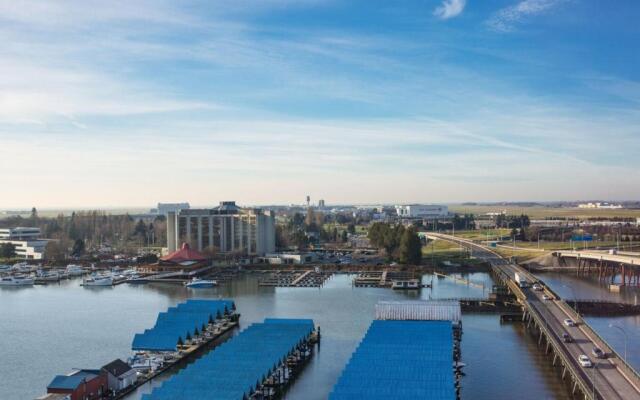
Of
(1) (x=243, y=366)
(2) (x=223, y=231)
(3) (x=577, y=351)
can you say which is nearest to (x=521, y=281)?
(3) (x=577, y=351)

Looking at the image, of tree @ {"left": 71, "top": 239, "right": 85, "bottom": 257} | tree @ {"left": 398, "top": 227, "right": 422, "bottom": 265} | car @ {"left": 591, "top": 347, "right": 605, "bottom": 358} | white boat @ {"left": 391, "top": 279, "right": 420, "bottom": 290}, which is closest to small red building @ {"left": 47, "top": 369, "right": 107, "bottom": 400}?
car @ {"left": 591, "top": 347, "right": 605, "bottom": 358}

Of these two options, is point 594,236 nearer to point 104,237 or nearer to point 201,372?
point 104,237

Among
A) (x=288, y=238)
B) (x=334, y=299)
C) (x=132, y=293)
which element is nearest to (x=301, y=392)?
(x=334, y=299)

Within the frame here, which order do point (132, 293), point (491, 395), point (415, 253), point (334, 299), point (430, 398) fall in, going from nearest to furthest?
point (430, 398), point (491, 395), point (334, 299), point (132, 293), point (415, 253)

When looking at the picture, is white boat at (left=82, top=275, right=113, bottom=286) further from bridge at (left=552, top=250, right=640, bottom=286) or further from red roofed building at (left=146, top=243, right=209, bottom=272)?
bridge at (left=552, top=250, right=640, bottom=286)

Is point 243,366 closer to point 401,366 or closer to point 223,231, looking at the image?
point 401,366

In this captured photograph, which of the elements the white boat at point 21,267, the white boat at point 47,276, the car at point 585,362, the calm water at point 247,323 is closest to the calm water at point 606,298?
the car at point 585,362
